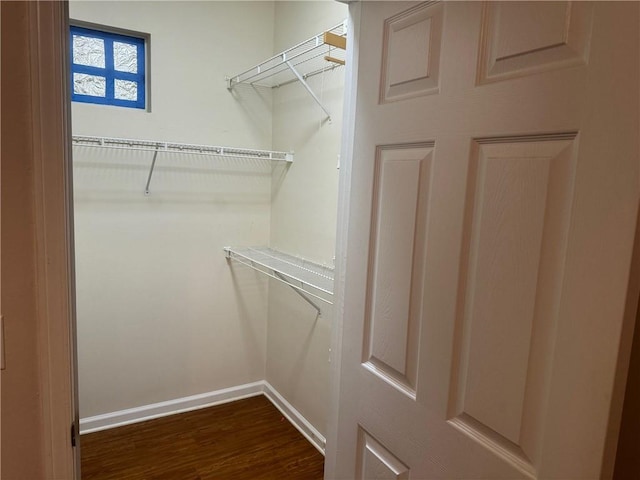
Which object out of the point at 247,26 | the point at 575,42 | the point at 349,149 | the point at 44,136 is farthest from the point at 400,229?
the point at 247,26

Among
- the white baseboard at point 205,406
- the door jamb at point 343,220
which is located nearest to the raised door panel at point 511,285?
the door jamb at point 343,220

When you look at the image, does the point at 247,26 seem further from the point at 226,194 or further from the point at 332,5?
the point at 226,194

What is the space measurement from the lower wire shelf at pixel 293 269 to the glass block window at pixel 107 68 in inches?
42.9

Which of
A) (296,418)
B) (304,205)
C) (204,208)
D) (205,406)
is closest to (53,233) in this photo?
(304,205)

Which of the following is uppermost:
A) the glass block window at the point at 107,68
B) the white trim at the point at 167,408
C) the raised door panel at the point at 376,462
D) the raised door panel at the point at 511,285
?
the glass block window at the point at 107,68

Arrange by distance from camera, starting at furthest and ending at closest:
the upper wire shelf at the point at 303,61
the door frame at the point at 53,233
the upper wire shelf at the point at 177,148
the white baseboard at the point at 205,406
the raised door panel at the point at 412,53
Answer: the white baseboard at the point at 205,406 → the upper wire shelf at the point at 177,148 → the upper wire shelf at the point at 303,61 → the raised door panel at the point at 412,53 → the door frame at the point at 53,233

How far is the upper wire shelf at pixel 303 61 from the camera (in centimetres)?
185

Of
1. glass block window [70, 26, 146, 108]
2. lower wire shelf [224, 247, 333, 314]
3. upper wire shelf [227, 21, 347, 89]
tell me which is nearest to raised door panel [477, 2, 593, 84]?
upper wire shelf [227, 21, 347, 89]

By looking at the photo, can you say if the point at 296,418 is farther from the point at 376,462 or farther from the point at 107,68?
the point at 107,68

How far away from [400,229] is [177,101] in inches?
78.3

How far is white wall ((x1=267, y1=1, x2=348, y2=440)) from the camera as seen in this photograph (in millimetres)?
2294

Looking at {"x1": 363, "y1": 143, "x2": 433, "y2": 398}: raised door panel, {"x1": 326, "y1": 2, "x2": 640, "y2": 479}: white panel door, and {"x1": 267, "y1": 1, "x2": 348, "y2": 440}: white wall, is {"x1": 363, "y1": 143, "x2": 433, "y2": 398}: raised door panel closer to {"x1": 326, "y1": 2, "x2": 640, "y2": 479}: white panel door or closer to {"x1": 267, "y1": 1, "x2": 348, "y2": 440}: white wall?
{"x1": 326, "y1": 2, "x2": 640, "y2": 479}: white panel door

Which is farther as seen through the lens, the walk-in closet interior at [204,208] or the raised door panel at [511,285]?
the walk-in closet interior at [204,208]

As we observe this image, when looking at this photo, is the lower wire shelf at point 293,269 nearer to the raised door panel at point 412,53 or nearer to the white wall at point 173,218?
the white wall at point 173,218
